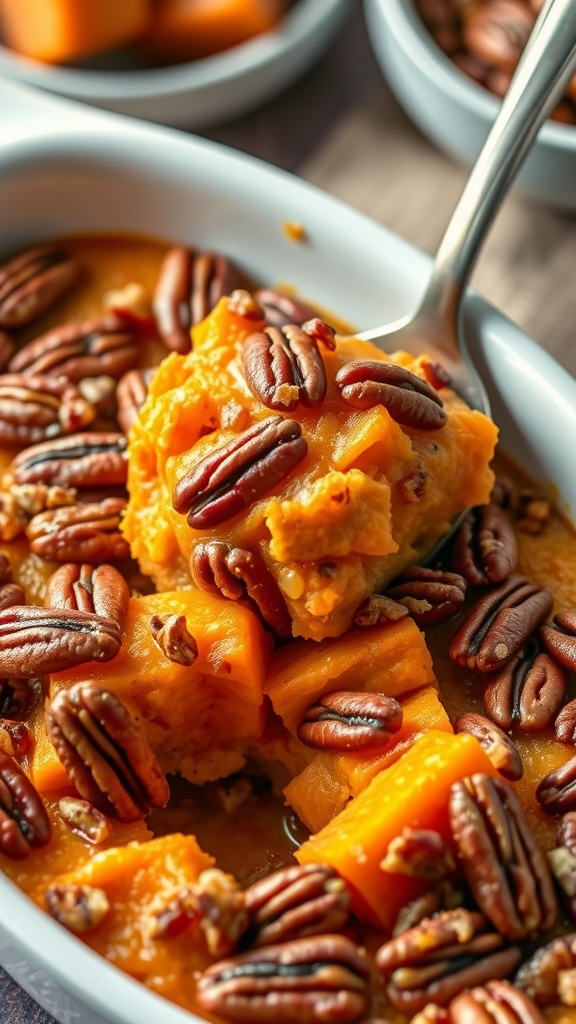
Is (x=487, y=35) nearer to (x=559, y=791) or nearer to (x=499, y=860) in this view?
(x=559, y=791)

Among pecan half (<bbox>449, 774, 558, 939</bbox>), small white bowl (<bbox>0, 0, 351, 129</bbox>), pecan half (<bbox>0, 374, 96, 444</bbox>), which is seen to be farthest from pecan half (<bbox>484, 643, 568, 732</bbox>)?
small white bowl (<bbox>0, 0, 351, 129</bbox>)

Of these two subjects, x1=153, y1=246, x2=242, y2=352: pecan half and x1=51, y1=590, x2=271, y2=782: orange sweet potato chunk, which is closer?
x1=51, y1=590, x2=271, y2=782: orange sweet potato chunk

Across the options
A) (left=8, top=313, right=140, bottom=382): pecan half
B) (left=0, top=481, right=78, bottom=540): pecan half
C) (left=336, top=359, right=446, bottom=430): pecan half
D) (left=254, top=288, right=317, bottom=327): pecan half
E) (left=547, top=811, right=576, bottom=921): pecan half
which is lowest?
(left=0, top=481, right=78, bottom=540): pecan half

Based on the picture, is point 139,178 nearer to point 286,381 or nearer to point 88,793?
point 286,381

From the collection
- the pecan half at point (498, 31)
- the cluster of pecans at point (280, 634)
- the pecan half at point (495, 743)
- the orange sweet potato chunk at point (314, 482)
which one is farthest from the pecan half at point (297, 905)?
the pecan half at point (498, 31)

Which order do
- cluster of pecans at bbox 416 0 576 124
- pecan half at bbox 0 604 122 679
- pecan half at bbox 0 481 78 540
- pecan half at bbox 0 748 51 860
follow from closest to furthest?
pecan half at bbox 0 748 51 860, pecan half at bbox 0 604 122 679, pecan half at bbox 0 481 78 540, cluster of pecans at bbox 416 0 576 124

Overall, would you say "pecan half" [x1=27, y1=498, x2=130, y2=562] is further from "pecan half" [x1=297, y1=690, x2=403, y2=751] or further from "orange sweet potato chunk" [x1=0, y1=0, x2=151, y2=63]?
"orange sweet potato chunk" [x1=0, y1=0, x2=151, y2=63]

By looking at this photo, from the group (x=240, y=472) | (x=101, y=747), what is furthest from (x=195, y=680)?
(x=240, y=472)

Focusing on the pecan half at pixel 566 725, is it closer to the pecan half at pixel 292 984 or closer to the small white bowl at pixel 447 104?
the pecan half at pixel 292 984
